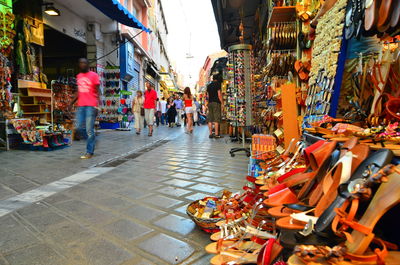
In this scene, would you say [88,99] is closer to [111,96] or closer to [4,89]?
[4,89]

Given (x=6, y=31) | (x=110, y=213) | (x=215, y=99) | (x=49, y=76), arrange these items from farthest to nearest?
(x=49, y=76) < (x=215, y=99) < (x=6, y=31) < (x=110, y=213)

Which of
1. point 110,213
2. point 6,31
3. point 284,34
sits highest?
point 6,31

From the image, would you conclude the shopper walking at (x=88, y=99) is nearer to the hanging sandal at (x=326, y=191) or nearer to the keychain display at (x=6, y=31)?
the keychain display at (x=6, y=31)

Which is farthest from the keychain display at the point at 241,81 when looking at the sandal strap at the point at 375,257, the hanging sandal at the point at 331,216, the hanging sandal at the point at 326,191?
the sandal strap at the point at 375,257

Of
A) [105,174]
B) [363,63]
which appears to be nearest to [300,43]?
[363,63]

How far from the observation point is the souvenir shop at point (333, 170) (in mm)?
876

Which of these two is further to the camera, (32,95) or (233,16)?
(233,16)

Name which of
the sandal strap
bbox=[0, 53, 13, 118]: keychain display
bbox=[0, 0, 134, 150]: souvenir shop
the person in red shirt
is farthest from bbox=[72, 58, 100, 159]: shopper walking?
the sandal strap

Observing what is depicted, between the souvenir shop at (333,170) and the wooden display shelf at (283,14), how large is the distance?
1.36 feet

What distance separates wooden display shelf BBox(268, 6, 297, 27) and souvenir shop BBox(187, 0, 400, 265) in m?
0.42

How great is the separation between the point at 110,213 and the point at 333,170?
5.93 feet

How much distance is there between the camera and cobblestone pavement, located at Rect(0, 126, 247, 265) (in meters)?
1.61

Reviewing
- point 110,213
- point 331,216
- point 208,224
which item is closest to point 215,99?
point 110,213

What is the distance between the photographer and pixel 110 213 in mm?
2266
